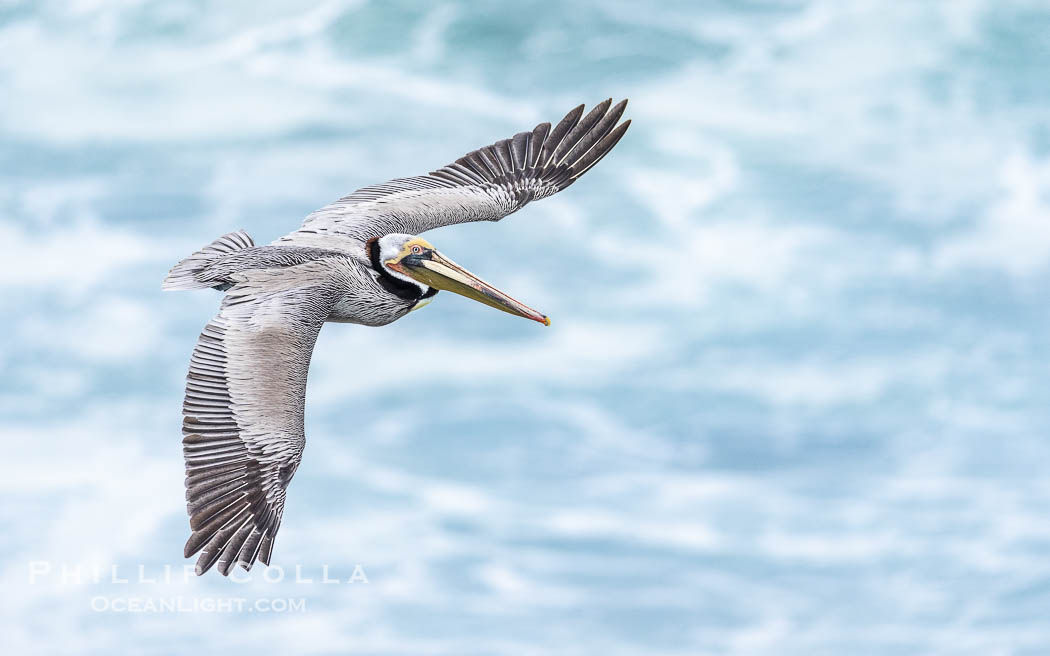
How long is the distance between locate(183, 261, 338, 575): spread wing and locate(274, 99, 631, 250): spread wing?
298 centimetres

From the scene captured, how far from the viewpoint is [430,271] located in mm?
17125

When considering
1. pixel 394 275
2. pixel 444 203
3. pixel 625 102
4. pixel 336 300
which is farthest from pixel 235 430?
pixel 625 102

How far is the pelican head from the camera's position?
1703cm

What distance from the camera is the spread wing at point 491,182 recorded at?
1833cm

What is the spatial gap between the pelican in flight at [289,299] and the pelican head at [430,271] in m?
0.01

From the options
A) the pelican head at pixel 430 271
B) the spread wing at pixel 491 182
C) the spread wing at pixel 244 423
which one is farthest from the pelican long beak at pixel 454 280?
the spread wing at pixel 244 423

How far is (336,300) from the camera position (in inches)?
631

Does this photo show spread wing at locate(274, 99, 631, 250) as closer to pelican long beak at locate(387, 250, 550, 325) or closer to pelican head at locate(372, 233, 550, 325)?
pelican head at locate(372, 233, 550, 325)

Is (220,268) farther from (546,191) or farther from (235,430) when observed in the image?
(546,191)

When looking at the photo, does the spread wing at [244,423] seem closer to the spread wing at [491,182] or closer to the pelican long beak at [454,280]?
the pelican long beak at [454,280]

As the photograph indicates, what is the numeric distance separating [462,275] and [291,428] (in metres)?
3.45

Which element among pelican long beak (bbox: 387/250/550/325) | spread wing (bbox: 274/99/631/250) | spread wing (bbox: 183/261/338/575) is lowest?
spread wing (bbox: 183/261/338/575)

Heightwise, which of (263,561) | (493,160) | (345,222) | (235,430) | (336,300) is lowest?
(263,561)

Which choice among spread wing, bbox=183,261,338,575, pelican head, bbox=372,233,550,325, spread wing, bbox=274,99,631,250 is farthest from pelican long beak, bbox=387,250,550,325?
spread wing, bbox=183,261,338,575
